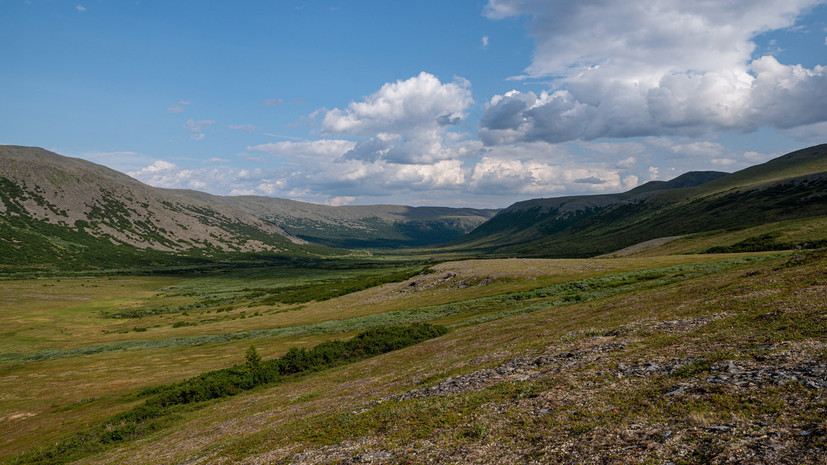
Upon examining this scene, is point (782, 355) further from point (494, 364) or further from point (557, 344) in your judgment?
point (494, 364)

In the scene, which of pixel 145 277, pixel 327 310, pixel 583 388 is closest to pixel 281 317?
pixel 327 310

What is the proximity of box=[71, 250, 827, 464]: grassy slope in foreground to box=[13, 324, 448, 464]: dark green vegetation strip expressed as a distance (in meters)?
5.33

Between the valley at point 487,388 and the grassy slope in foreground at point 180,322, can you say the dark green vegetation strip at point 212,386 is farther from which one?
the grassy slope in foreground at point 180,322

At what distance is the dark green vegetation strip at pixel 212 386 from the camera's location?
92.6ft

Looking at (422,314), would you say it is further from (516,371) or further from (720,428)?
(720,428)

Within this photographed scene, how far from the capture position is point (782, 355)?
14031 millimetres

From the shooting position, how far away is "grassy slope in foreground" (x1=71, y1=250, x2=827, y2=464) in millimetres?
10531

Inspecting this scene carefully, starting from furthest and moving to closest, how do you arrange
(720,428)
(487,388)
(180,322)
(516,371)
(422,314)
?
(180,322) < (422,314) < (516,371) < (487,388) < (720,428)

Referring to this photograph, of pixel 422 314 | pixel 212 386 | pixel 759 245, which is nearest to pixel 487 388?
pixel 212 386

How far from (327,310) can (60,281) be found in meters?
144

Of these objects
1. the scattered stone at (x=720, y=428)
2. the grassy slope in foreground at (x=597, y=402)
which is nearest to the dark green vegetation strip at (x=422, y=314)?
the grassy slope in foreground at (x=597, y=402)

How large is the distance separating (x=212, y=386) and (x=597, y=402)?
36.7m

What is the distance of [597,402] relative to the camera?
13.9 metres

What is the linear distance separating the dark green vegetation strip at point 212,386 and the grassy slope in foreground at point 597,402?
5.33 metres
